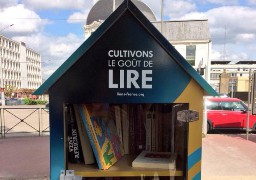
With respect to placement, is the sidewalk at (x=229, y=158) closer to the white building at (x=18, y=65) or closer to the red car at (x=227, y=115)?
the red car at (x=227, y=115)

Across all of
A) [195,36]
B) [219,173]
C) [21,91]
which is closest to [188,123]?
[219,173]

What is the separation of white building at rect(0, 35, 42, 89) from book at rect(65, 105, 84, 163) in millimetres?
79094

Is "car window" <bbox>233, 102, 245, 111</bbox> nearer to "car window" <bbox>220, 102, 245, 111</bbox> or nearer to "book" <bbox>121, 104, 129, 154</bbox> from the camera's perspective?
"car window" <bbox>220, 102, 245, 111</bbox>

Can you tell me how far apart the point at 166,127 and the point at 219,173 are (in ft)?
15.0

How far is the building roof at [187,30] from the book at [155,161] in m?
24.4

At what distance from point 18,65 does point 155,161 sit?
95717 millimetres

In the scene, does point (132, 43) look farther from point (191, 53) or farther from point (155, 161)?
point (191, 53)

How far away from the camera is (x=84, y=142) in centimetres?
173

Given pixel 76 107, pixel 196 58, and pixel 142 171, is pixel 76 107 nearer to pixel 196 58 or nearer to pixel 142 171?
pixel 142 171

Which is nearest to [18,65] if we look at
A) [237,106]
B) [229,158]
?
[237,106]

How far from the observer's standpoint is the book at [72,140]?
65.7 inches

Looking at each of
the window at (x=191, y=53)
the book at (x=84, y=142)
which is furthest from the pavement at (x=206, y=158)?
the window at (x=191, y=53)

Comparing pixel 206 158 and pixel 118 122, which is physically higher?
pixel 118 122

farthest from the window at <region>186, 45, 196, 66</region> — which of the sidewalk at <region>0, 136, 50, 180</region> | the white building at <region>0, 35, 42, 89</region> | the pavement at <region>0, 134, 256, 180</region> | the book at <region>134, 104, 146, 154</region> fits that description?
the white building at <region>0, 35, 42, 89</region>
